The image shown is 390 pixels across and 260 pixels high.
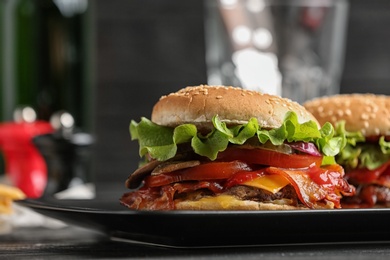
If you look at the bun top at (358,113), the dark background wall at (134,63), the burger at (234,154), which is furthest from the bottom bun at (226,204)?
the dark background wall at (134,63)

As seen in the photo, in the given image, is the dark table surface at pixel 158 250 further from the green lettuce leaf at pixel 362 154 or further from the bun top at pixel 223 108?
the green lettuce leaf at pixel 362 154

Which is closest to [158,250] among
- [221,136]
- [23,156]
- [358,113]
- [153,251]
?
[153,251]

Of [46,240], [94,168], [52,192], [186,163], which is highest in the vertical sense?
[186,163]

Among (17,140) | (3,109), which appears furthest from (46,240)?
(3,109)

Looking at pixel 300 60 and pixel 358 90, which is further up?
pixel 300 60

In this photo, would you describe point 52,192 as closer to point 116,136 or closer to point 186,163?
point 186,163

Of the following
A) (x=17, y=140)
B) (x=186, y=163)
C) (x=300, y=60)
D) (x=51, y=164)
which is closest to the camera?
(x=186, y=163)
